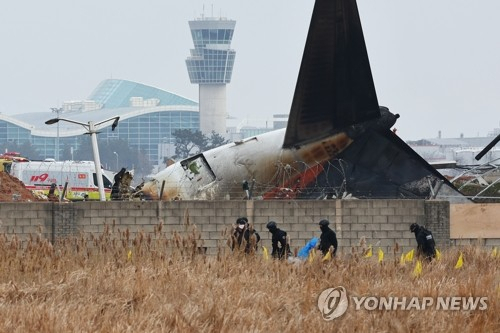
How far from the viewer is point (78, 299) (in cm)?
2306

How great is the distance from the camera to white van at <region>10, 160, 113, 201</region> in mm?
77875

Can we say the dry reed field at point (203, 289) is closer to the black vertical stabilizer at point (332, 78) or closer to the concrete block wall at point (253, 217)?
the concrete block wall at point (253, 217)

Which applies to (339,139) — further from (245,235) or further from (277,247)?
(245,235)

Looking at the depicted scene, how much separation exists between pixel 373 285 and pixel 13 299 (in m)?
6.83

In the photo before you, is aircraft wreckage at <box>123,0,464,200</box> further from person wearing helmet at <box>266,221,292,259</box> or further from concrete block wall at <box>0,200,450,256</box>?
person wearing helmet at <box>266,221,292,259</box>

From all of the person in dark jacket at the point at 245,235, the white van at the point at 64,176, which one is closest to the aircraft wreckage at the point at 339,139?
the person in dark jacket at the point at 245,235

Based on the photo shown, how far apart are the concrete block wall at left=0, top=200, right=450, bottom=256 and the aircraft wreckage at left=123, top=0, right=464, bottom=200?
20.4 ft

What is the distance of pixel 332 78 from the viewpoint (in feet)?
153

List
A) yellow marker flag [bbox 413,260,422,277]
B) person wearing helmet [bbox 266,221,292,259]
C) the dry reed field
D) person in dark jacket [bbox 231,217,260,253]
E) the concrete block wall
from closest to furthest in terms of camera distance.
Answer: the dry reed field, yellow marker flag [bbox 413,260,422,277], person in dark jacket [bbox 231,217,260,253], person wearing helmet [bbox 266,221,292,259], the concrete block wall

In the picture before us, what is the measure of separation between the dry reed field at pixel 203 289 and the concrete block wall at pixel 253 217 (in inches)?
326

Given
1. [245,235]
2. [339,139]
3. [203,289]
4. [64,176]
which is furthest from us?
[64,176]

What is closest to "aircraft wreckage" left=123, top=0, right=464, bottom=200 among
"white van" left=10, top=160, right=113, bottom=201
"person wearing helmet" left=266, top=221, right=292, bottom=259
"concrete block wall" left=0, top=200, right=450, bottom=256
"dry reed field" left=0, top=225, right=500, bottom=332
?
"concrete block wall" left=0, top=200, right=450, bottom=256

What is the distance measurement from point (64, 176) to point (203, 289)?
59.3 meters

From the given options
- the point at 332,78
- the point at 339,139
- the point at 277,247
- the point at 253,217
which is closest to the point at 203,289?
the point at 277,247
